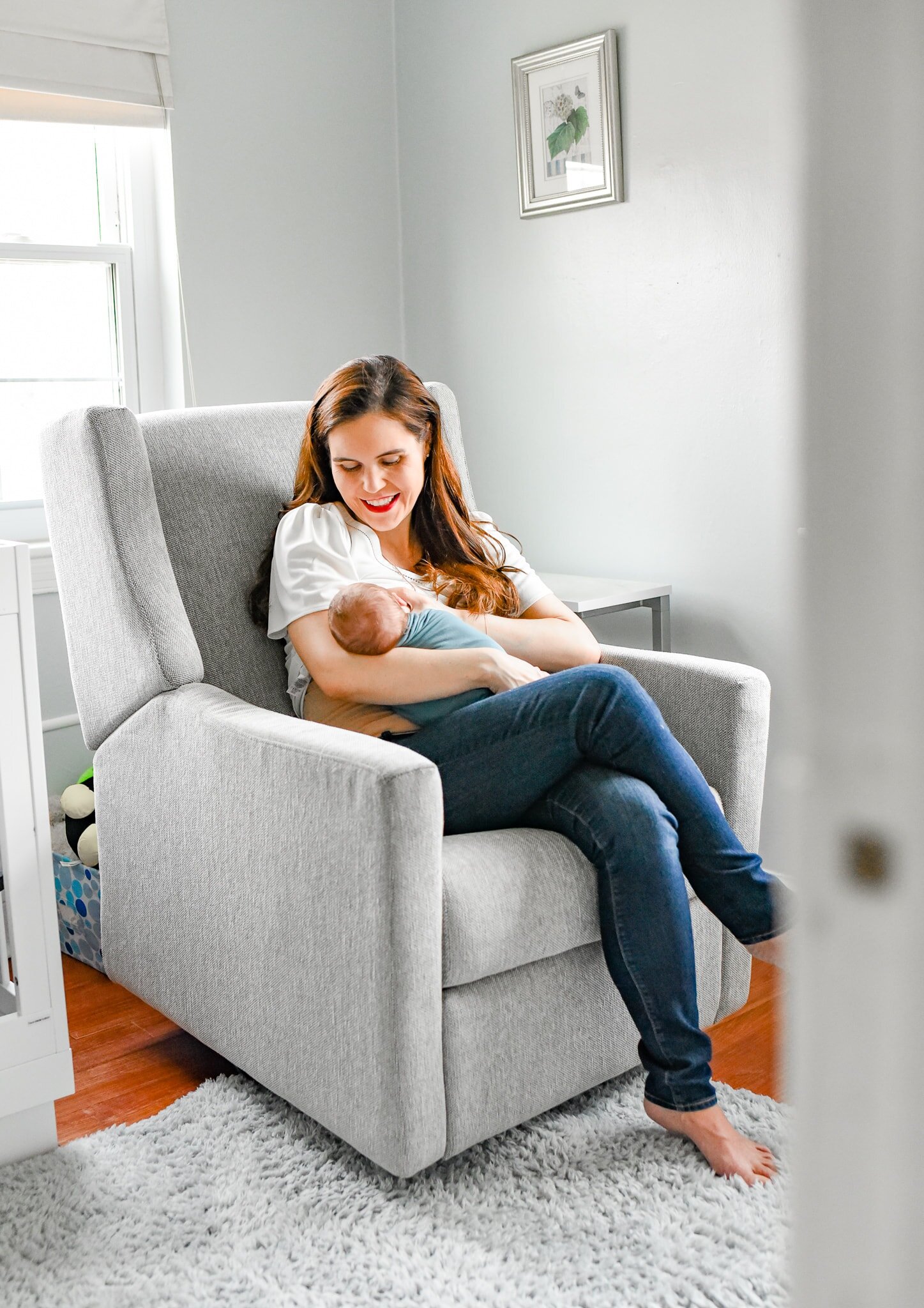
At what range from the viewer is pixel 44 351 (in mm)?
2561

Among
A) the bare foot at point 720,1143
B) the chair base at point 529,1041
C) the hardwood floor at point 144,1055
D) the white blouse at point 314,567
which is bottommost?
the hardwood floor at point 144,1055

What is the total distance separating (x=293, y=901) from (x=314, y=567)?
483 mm

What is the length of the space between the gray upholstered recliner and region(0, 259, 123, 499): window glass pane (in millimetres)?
834

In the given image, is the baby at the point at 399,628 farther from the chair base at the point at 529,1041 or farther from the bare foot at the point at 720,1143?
the bare foot at the point at 720,1143

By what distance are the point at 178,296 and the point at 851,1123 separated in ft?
8.86

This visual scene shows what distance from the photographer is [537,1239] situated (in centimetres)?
134

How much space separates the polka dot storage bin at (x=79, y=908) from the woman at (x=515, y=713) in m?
0.57

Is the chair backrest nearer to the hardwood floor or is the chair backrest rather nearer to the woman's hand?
the woman's hand

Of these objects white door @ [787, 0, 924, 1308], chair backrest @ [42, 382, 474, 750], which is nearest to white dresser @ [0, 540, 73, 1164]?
chair backrest @ [42, 382, 474, 750]

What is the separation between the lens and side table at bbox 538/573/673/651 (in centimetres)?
229

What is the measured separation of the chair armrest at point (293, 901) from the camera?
1318 mm

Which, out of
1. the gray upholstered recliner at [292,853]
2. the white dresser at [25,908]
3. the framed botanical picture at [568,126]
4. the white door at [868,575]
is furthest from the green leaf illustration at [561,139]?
the white door at [868,575]

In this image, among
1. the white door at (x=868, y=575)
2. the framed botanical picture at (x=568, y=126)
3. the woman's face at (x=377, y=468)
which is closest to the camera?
the white door at (x=868, y=575)

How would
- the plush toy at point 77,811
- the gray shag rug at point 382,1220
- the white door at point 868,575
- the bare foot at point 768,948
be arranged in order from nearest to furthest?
the white door at point 868,575
the gray shag rug at point 382,1220
the bare foot at point 768,948
the plush toy at point 77,811
